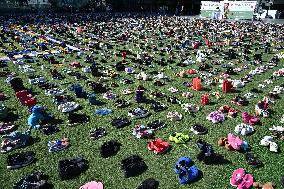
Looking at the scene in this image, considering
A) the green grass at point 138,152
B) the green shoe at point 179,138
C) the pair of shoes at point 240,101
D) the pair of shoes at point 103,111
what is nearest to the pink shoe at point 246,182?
the green grass at point 138,152

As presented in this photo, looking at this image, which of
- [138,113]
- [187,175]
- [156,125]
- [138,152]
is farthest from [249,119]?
[138,152]

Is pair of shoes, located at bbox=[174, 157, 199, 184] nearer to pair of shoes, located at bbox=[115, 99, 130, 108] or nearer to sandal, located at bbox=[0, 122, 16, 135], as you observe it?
pair of shoes, located at bbox=[115, 99, 130, 108]

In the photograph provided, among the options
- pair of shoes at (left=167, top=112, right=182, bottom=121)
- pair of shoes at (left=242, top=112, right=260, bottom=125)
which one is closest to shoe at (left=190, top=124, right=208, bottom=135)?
pair of shoes at (left=167, top=112, right=182, bottom=121)

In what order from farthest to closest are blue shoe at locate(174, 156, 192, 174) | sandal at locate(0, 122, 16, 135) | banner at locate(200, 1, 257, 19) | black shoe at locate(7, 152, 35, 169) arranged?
banner at locate(200, 1, 257, 19) < sandal at locate(0, 122, 16, 135) < black shoe at locate(7, 152, 35, 169) < blue shoe at locate(174, 156, 192, 174)

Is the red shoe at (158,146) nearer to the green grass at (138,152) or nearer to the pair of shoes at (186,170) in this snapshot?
the green grass at (138,152)

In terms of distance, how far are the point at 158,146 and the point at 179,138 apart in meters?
1.30

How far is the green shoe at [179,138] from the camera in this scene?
43.8 ft

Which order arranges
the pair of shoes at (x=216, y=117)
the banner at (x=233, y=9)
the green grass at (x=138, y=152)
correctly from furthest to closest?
the banner at (x=233, y=9)
the pair of shoes at (x=216, y=117)
the green grass at (x=138, y=152)

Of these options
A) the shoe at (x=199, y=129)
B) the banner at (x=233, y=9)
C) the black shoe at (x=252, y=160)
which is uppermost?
the banner at (x=233, y=9)

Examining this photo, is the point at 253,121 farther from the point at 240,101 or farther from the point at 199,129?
the point at 199,129

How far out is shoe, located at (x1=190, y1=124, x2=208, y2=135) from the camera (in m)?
14.1

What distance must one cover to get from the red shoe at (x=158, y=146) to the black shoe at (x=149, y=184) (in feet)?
6.39

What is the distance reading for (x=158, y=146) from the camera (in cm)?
1271

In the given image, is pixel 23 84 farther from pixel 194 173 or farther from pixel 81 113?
pixel 194 173
